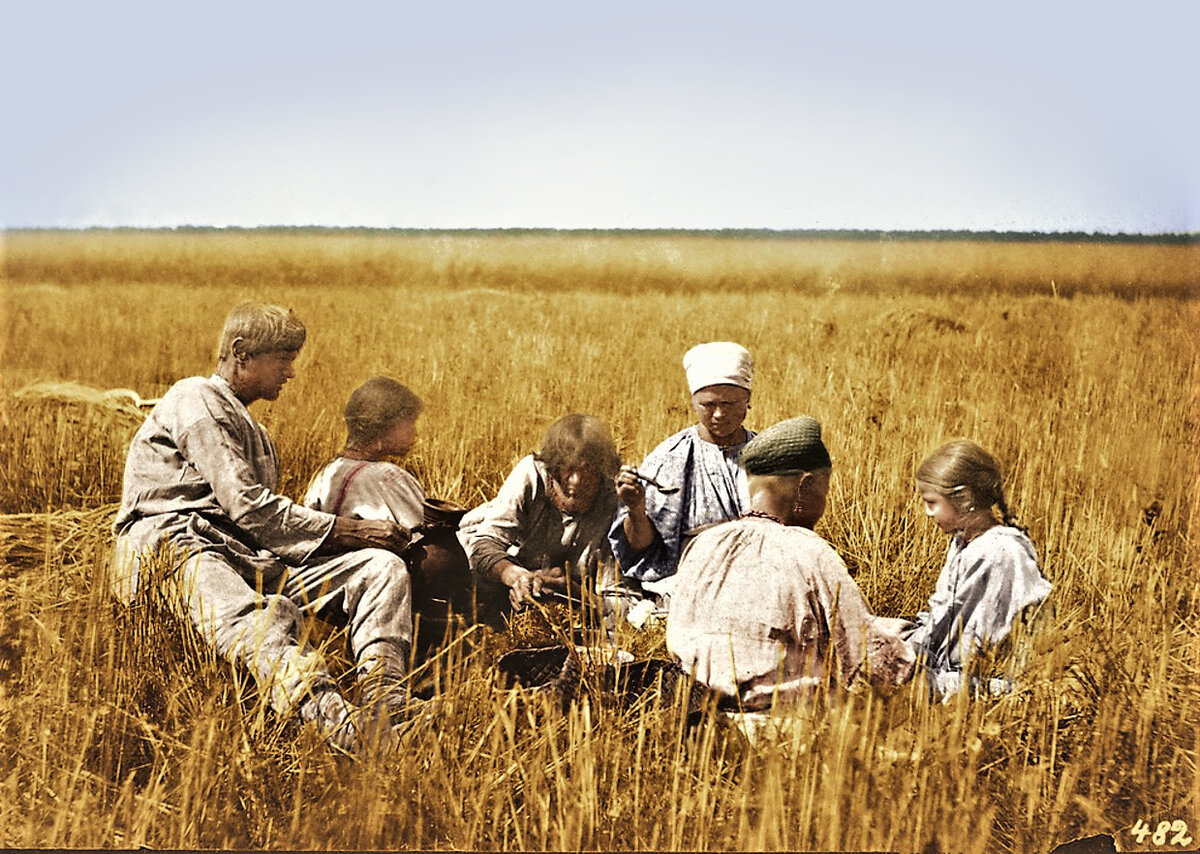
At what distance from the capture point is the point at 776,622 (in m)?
3.52

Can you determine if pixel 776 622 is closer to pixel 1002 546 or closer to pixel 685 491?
pixel 1002 546

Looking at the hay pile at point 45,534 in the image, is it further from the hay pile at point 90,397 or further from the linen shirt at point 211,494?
the linen shirt at point 211,494

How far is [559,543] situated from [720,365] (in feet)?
3.20

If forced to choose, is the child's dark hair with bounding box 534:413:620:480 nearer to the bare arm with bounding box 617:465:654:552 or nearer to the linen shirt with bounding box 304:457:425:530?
the bare arm with bounding box 617:465:654:552

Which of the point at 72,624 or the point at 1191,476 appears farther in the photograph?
the point at 1191,476

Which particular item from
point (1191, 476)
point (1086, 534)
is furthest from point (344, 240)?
point (1191, 476)

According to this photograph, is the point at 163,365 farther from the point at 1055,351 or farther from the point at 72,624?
the point at 1055,351

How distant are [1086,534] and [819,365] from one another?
4.00ft

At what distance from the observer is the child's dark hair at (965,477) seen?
3.91 m

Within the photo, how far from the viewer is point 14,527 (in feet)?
16.6

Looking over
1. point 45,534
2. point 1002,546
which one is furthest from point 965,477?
point 45,534

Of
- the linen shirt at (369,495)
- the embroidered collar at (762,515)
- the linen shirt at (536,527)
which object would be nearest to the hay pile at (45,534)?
the linen shirt at (369,495)

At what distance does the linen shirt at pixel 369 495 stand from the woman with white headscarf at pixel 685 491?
76 centimetres

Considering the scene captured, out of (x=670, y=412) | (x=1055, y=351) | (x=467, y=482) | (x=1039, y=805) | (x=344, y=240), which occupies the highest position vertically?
(x=344, y=240)
